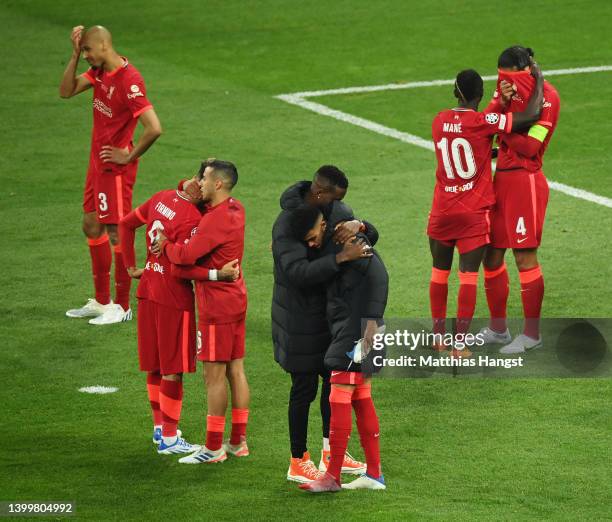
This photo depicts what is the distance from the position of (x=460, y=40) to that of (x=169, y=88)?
17.5 feet

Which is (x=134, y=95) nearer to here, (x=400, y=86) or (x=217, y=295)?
(x=217, y=295)

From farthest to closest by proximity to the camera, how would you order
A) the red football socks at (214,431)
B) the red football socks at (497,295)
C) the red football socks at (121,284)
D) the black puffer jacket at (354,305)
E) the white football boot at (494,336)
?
the red football socks at (121,284)
the white football boot at (494,336)
the red football socks at (497,295)
the red football socks at (214,431)
the black puffer jacket at (354,305)

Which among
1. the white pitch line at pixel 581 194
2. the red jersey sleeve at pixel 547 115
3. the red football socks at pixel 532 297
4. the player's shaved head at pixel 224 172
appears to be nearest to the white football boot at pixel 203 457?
the player's shaved head at pixel 224 172

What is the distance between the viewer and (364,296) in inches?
316

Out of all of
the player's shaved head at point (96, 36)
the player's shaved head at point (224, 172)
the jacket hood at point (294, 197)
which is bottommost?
the jacket hood at point (294, 197)

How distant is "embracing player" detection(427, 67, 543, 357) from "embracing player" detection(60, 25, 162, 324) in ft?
8.60

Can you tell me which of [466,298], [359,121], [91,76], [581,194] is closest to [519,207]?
[466,298]

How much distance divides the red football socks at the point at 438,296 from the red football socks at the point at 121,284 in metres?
2.74

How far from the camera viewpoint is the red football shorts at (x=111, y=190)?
1177 cm

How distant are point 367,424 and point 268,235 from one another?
19.5ft

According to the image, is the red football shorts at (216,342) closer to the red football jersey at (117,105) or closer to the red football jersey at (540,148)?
the red football jersey at (540,148)

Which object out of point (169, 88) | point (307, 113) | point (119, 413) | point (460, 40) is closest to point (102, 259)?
point (119, 413)

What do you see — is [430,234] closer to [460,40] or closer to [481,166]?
[481,166]

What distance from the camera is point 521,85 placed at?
34.1 ft
